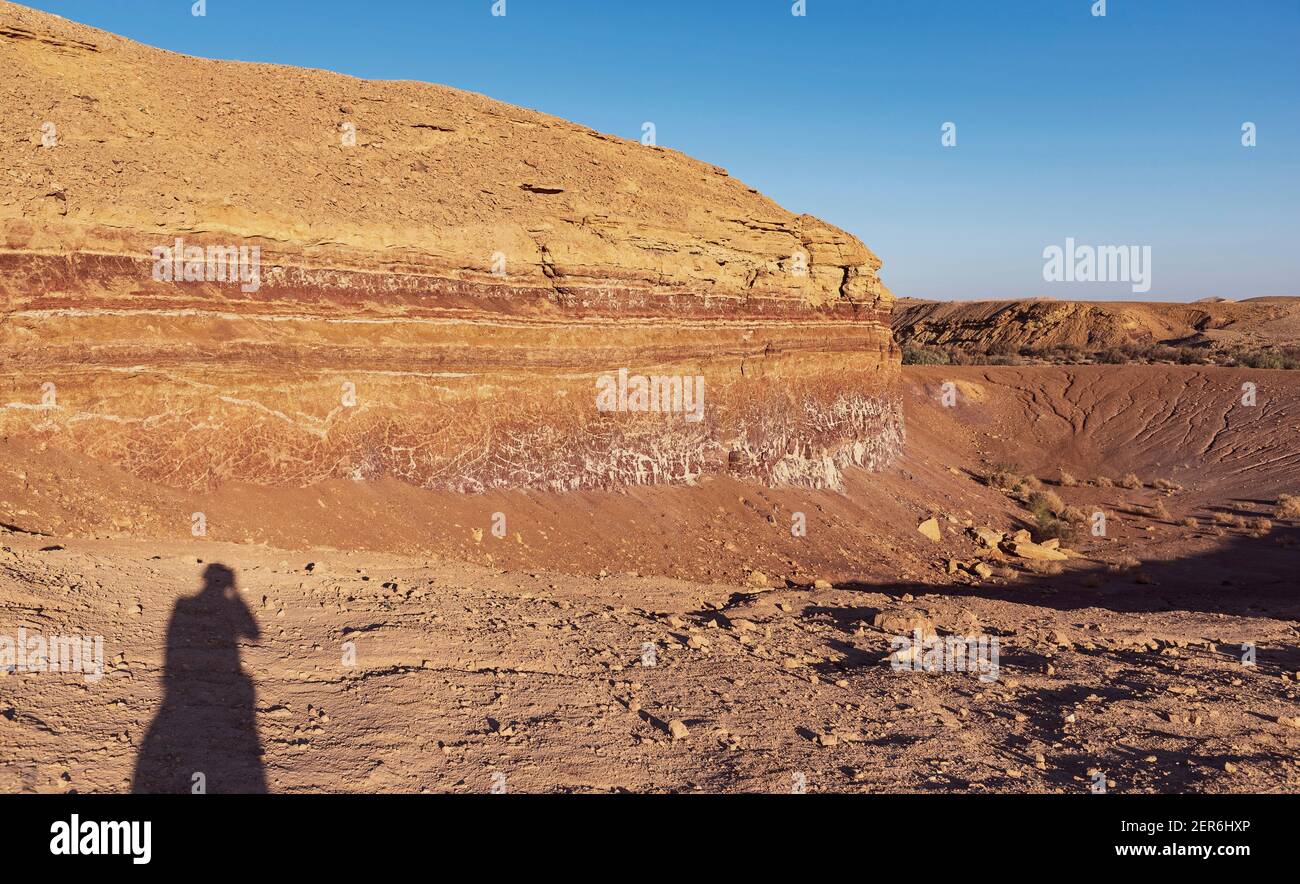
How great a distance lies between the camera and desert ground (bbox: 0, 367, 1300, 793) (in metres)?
4.14

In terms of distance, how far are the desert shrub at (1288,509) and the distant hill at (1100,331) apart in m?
19.3

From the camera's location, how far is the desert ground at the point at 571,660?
4.14 metres

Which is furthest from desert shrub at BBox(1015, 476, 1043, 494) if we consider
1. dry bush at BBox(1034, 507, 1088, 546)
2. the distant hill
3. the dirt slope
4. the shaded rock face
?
the shaded rock face

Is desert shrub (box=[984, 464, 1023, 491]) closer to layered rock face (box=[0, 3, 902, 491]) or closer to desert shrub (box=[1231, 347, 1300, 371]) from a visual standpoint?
layered rock face (box=[0, 3, 902, 491])

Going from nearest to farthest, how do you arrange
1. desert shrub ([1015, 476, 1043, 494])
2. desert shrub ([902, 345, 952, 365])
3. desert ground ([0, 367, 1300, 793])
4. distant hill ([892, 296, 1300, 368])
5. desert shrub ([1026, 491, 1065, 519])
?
desert ground ([0, 367, 1300, 793]) → desert shrub ([1026, 491, 1065, 519]) → desert shrub ([1015, 476, 1043, 494]) → desert shrub ([902, 345, 952, 365]) → distant hill ([892, 296, 1300, 368])

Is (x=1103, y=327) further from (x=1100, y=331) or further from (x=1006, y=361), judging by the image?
(x=1006, y=361)

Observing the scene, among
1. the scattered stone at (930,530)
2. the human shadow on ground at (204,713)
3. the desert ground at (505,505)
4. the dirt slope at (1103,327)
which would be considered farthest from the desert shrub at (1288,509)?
the dirt slope at (1103,327)

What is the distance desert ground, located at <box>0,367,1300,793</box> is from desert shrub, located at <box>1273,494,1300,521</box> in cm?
621

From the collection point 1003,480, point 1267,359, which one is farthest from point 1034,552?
point 1267,359

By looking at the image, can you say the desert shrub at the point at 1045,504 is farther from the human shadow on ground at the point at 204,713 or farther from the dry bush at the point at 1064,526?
the human shadow on ground at the point at 204,713

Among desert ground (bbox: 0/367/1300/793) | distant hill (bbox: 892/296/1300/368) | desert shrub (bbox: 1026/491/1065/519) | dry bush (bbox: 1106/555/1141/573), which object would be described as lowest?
dry bush (bbox: 1106/555/1141/573)

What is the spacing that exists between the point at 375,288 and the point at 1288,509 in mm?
20640

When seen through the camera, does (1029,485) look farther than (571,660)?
Yes

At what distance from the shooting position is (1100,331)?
1925 inches
